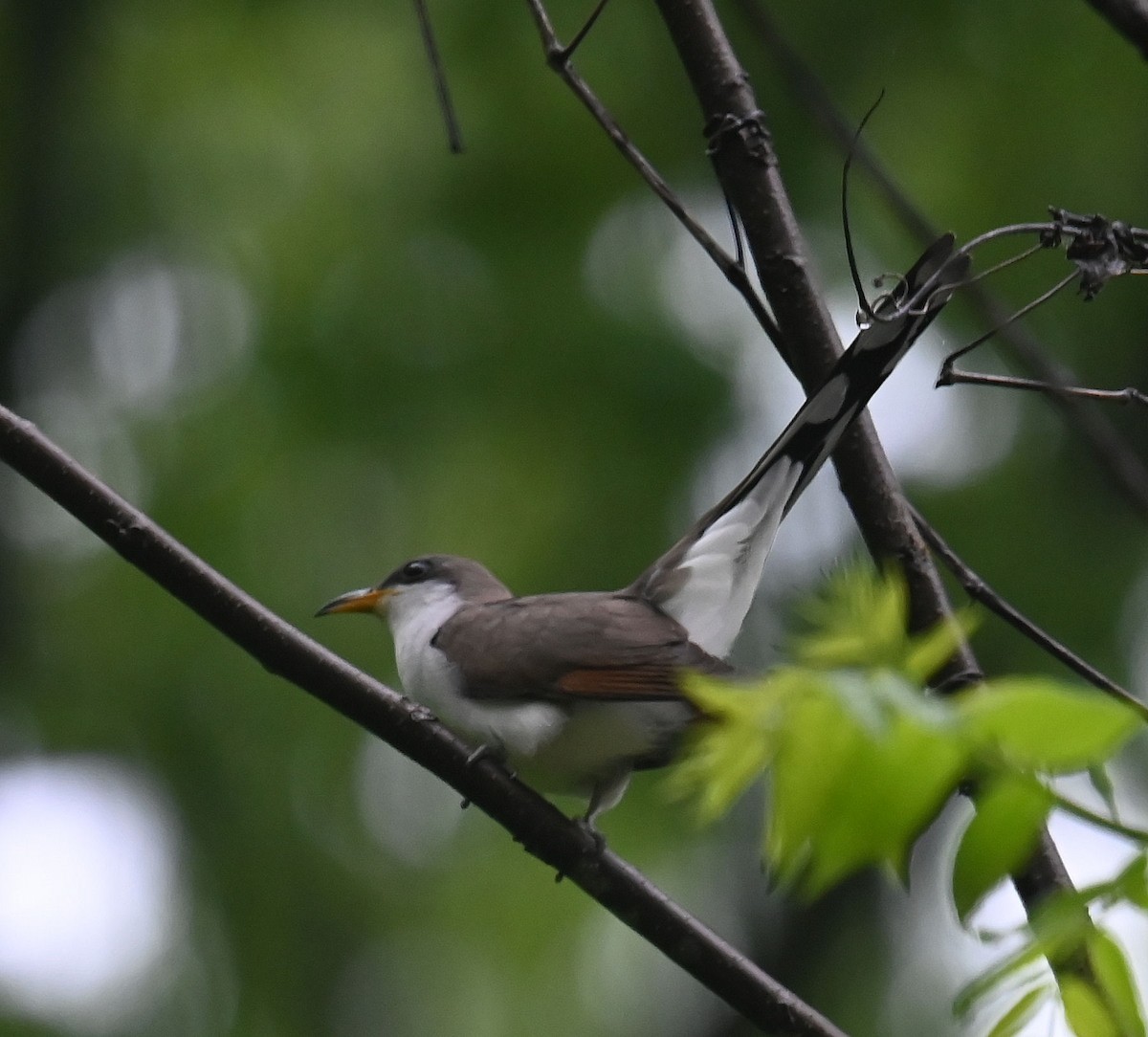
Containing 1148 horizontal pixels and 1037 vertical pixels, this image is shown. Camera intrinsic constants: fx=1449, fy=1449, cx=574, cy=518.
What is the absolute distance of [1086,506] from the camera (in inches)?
295

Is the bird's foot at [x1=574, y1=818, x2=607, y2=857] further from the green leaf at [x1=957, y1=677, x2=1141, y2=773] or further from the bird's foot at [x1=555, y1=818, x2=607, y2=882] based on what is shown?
the green leaf at [x1=957, y1=677, x2=1141, y2=773]

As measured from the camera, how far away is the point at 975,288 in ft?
6.05

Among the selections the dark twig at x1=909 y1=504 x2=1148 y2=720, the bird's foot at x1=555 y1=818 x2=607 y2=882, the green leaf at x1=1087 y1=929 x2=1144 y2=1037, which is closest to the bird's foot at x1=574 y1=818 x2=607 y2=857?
the bird's foot at x1=555 y1=818 x2=607 y2=882

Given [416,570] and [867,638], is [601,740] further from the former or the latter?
[867,638]

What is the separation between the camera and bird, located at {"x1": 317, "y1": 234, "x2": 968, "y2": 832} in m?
4.07

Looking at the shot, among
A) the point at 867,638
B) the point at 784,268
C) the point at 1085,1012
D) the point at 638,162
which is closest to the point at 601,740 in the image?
the point at 784,268

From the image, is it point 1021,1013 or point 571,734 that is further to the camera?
point 571,734

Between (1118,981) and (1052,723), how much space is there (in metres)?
0.42

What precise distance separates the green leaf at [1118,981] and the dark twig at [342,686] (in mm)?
1405

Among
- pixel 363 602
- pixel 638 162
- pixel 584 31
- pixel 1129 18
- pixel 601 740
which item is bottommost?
pixel 601 740

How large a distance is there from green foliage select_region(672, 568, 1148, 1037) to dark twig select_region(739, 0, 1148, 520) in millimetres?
267

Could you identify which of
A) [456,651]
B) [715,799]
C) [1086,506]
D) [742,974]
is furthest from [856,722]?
[1086,506]

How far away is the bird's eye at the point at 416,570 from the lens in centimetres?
574

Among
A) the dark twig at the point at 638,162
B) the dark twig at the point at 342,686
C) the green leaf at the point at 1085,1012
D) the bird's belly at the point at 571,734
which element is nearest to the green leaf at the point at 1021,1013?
the green leaf at the point at 1085,1012
